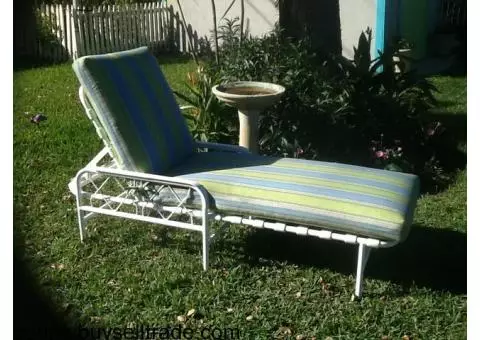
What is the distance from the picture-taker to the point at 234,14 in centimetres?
1118

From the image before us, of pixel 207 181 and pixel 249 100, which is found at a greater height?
pixel 249 100

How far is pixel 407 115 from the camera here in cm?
573

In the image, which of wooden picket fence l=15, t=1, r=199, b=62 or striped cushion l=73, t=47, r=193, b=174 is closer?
striped cushion l=73, t=47, r=193, b=174

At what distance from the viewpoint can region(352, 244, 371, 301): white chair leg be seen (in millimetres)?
3344

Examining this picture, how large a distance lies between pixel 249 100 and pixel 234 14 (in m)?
6.89

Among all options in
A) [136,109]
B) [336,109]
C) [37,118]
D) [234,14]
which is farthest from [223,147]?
[234,14]

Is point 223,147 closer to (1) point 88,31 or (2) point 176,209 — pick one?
(2) point 176,209

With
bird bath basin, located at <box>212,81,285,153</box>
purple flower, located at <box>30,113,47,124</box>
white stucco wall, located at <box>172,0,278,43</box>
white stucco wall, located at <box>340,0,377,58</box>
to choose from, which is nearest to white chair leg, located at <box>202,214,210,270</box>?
bird bath basin, located at <box>212,81,285,153</box>

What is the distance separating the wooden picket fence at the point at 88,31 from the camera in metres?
10.9

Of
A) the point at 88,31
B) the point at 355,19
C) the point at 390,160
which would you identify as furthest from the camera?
the point at 88,31

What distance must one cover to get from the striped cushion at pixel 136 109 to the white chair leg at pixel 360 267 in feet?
4.64

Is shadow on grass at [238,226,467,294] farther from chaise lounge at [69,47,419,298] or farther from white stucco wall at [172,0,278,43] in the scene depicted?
white stucco wall at [172,0,278,43]

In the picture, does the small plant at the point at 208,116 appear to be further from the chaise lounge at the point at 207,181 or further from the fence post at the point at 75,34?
the fence post at the point at 75,34
